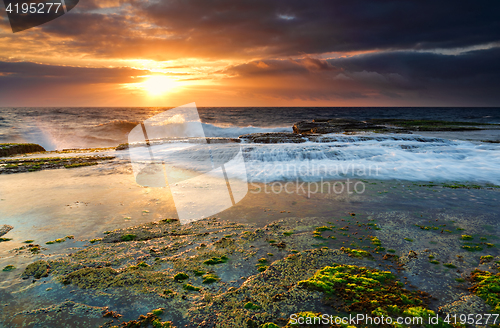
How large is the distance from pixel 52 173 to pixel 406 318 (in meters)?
Answer: 12.7

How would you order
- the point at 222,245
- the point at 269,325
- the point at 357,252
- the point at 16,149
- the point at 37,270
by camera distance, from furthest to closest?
A: the point at 16,149, the point at 222,245, the point at 357,252, the point at 37,270, the point at 269,325

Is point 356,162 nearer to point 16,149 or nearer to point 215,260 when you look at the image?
point 215,260

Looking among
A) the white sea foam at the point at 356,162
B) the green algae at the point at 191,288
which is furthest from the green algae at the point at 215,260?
the white sea foam at the point at 356,162

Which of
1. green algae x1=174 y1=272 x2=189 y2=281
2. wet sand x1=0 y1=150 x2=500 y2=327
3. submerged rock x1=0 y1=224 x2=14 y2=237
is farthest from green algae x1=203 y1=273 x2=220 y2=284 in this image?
submerged rock x1=0 y1=224 x2=14 y2=237

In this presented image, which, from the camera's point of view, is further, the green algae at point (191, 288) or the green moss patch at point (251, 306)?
the green algae at point (191, 288)

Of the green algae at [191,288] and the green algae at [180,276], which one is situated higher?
the green algae at [180,276]

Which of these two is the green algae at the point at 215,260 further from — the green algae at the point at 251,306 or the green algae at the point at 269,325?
the green algae at the point at 269,325

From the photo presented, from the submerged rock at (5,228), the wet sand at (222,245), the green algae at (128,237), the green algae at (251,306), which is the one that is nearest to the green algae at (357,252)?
the wet sand at (222,245)

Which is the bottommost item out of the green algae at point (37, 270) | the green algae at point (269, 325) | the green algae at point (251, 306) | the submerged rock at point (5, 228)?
the green algae at point (251, 306)

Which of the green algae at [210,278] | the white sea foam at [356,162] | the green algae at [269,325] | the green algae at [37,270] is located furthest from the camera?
the white sea foam at [356,162]

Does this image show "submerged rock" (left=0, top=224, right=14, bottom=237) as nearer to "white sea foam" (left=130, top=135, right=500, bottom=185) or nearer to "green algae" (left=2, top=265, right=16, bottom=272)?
"green algae" (left=2, top=265, right=16, bottom=272)

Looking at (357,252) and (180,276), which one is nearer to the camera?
(180,276)

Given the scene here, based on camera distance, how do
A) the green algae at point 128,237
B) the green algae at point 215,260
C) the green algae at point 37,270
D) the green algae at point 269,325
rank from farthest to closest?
the green algae at point 128,237, the green algae at point 215,260, the green algae at point 37,270, the green algae at point 269,325

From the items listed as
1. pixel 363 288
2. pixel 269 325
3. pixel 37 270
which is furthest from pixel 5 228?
pixel 363 288
